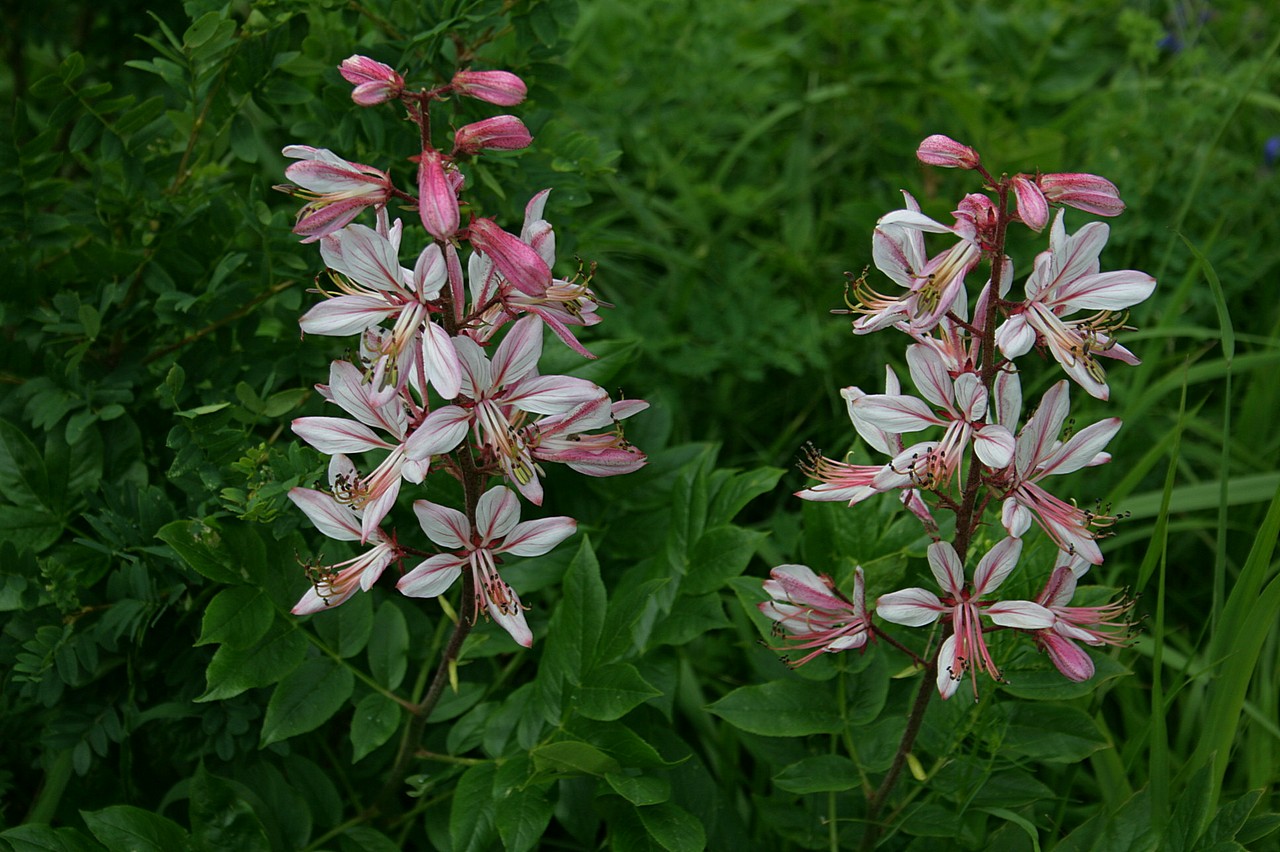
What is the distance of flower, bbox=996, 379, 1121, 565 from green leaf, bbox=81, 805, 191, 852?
1.29 meters

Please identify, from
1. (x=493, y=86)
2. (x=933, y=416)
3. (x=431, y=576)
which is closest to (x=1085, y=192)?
(x=933, y=416)

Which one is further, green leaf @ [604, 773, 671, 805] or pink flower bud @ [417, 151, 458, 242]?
green leaf @ [604, 773, 671, 805]

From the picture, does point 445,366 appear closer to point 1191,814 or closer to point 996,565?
point 996,565

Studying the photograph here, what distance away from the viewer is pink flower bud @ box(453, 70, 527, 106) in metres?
1.49

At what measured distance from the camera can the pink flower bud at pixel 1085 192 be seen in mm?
1487

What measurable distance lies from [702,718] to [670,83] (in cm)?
187

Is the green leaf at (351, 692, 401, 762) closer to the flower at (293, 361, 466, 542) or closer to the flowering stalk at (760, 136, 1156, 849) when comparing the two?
the flower at (293, 361, 466, 542)

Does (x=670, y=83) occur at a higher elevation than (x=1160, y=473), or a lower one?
higher

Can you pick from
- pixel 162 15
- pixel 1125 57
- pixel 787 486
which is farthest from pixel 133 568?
pixel 1125 57

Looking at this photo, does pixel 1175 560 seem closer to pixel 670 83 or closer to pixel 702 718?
pixel 702 718

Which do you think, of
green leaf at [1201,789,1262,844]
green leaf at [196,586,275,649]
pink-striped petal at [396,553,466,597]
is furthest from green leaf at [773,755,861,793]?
green leaf at [196,586,275,649]

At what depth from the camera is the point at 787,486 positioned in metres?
2.95

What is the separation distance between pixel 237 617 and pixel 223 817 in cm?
32

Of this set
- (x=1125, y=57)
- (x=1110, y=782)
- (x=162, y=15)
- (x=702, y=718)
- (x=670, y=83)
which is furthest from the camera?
(x=1125, y=57)
